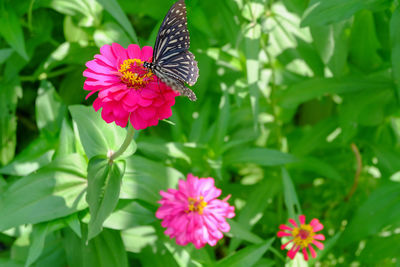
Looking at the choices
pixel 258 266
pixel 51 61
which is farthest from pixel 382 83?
pixel 51 61

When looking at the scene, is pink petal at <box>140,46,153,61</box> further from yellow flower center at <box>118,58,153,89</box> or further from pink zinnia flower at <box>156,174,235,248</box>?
pink zinnia flower at <box>156,174,235,248</box>

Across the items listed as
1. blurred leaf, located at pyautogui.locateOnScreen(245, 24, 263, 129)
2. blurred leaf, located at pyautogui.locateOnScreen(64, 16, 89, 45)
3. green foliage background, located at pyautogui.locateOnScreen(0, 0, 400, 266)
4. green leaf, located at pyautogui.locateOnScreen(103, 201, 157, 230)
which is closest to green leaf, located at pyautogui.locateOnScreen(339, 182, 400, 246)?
green foliage background, located at pyautogui.locateOnScreen(0, 0, 400, 266)

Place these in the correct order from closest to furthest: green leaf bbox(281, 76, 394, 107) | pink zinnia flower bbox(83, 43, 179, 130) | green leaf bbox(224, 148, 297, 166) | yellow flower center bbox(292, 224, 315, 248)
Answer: pink zinnia flower bbox(83, 43, 179, 130) → yellow flower center bbox(292, 224, 315, 248) → green leaf bbox(224, 148, 297, 166) → green leaf bbox(281, 76, 394, 107)

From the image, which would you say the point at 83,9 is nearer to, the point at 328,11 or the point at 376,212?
the point at 328,11

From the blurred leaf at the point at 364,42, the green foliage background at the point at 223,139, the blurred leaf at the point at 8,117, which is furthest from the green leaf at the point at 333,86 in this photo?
the blurred leaf at the point at 8,117

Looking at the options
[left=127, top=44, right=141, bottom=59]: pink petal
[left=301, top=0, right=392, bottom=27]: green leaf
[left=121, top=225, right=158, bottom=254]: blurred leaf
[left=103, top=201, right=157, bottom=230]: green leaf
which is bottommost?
[left=121, top=225, right=158, bottom=254]: blurred leaf

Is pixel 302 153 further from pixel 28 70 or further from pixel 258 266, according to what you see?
pixel 28 70
